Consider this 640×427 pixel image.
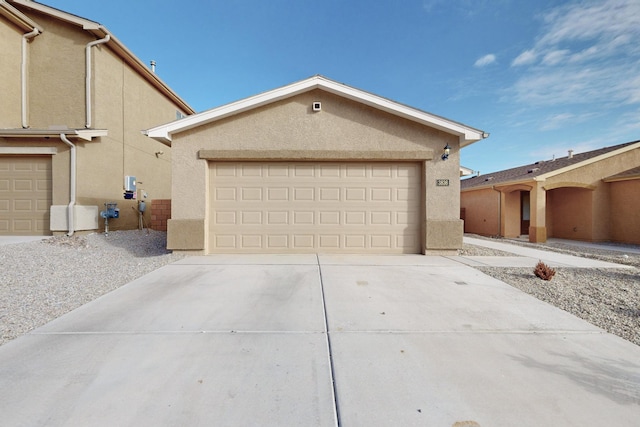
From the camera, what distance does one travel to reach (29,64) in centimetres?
938

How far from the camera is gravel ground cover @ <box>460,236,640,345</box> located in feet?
11.0

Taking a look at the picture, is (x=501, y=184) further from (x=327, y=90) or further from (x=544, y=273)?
(x=327, y=90)

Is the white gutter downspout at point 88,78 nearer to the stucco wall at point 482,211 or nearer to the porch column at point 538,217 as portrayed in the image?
the porch column at point 538,217

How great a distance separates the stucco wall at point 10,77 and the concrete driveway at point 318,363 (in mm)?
9676

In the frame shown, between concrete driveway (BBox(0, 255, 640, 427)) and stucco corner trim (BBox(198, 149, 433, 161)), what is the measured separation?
151 inches

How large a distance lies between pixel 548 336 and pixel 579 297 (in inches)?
73.0

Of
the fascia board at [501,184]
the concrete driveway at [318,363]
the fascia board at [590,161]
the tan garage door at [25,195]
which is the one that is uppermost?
the fascia board at [590,161]

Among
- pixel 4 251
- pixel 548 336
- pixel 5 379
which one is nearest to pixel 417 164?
pixel 548 336

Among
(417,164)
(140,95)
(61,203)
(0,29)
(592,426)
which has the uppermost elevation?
(0,29)

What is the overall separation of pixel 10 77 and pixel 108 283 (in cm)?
979

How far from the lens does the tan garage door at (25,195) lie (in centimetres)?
860

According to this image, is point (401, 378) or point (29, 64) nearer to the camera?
point (401, 378)

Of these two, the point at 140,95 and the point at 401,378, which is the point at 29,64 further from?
the point at 401,378

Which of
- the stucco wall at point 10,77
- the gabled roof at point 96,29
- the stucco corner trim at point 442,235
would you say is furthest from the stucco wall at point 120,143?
the stucco corner trim at point 442,235
